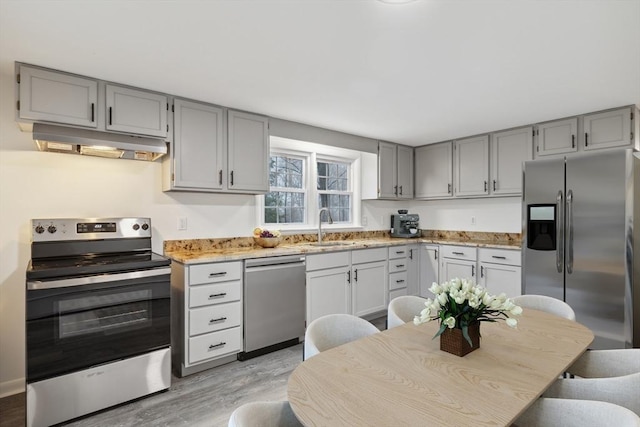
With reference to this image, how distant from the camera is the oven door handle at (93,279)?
193 centimetres

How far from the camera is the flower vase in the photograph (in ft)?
4.36

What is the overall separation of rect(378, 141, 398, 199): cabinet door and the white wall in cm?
206

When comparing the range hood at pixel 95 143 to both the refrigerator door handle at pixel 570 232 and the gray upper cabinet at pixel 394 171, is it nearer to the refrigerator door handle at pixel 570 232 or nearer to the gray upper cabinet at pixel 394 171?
the gray upper cabinet at pixel 394 171

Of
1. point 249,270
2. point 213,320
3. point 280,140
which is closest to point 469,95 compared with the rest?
point 280,140

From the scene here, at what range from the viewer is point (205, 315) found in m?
2.66

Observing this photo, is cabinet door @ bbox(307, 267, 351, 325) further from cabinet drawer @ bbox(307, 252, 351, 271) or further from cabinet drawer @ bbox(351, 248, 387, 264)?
cabinet drawer @ bbox(351, 248, 387, 264)

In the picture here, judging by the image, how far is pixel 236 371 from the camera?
107 inches

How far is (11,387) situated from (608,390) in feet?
11.3

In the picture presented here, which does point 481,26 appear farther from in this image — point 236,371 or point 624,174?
point 236,371

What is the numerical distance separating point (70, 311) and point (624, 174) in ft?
13.2

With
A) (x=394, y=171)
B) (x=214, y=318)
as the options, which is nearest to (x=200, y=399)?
(x=214, y=318)

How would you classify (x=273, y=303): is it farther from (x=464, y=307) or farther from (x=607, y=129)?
(x=607, y=129)

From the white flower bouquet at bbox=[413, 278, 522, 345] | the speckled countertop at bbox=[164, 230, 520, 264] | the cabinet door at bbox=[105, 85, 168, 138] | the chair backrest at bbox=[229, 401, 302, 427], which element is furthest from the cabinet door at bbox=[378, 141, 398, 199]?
the chair backrest at bbox=[229, 401, 302, 427]

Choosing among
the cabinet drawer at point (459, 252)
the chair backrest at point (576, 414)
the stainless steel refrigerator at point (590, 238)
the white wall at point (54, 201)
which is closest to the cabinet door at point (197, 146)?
the white wall at point (54, 201)
